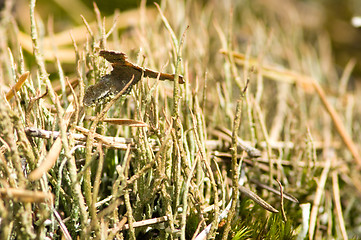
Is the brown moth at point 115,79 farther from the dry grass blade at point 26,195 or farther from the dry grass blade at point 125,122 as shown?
the dry grass blade at point 26,195

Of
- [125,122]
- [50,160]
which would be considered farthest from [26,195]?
[125,122]

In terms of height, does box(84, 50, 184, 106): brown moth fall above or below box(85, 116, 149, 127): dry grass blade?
above

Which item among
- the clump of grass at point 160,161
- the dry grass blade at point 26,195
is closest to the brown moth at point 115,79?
the clump of grass at point 160,161

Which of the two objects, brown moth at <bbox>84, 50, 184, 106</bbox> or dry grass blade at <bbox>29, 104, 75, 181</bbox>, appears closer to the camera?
dry grass blade at <bbox>29, 104, 75, 181</bbox>

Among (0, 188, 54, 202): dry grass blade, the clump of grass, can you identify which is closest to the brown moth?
the clump of grass

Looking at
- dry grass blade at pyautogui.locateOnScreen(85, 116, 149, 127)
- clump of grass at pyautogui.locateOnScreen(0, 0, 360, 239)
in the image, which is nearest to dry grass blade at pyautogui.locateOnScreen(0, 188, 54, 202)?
clump of grass at pyautogui.locateOnScreen(0, 0, 360, 239)

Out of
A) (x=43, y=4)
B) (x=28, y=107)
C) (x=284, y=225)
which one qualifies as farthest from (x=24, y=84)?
(x=43, y=4)

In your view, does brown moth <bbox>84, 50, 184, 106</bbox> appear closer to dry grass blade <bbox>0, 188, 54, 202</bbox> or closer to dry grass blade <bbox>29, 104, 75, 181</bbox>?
dry grass blade <bbox>29, 104, 75, 181</bbox>

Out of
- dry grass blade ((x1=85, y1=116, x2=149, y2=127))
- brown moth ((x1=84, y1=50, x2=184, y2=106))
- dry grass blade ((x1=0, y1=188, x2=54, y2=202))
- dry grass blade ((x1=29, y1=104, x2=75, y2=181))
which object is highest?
brown moth ((x1=84, y1=50, x2=184, y2=106))

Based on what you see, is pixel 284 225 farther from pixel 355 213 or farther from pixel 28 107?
pixel 28 107
